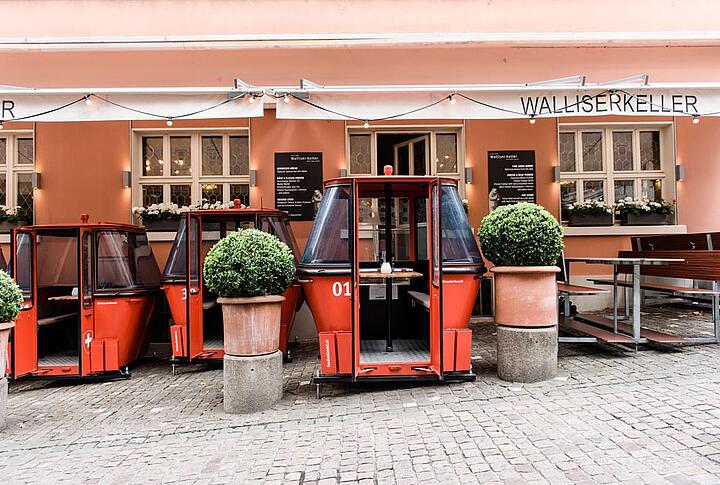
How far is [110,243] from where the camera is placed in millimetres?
6285

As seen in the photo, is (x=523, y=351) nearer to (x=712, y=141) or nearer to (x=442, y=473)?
(x=442, y=473)

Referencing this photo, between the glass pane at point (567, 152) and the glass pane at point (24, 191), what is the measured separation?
33.9 feet

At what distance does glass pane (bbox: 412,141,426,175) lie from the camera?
9.28m

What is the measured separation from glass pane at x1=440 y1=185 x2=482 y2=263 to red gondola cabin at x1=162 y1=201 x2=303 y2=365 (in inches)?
94.9

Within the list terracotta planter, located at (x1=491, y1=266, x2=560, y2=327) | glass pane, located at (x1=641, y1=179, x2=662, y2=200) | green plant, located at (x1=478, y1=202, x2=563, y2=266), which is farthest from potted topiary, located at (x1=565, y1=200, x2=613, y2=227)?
terracotta planter, located at (x1=491, y1=266, x2=560, y2=327)

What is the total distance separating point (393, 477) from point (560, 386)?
8.43 ft

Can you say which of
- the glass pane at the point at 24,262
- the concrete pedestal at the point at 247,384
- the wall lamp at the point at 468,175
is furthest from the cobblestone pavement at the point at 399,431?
the wall lamp at the point at 468,175

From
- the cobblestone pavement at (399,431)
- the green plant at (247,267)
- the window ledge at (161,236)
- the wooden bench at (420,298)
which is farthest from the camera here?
the window ledge at (161,236)

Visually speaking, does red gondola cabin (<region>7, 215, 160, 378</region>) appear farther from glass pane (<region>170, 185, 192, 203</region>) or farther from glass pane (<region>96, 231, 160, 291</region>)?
glass pane (<region>170, 185, 192, 203</region>)

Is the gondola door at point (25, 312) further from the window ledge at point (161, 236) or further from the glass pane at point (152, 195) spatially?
the glass pane at point (152, 195)

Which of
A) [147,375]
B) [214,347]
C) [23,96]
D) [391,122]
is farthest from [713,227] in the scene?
[23,96]

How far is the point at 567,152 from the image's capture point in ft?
30.6

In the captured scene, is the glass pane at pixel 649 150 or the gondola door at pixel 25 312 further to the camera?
the glass pane at pixel 649 150

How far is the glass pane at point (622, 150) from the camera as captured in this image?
9.45 metres
